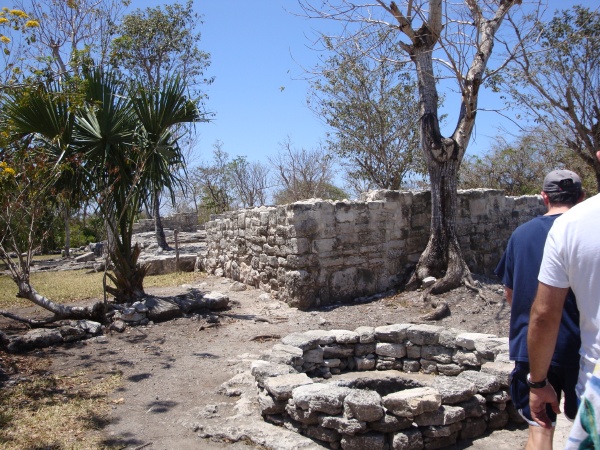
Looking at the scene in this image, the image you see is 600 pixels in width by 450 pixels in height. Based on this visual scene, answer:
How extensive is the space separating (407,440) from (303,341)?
6.67 ft

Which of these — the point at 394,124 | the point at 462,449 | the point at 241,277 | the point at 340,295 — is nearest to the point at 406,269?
the point at 340,295

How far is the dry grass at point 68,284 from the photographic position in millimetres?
10406

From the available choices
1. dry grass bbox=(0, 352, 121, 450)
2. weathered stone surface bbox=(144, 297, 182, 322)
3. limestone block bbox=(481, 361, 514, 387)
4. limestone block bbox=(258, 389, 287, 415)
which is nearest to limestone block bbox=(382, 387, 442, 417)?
limestone block bbox=(481, 361, 514, 387)

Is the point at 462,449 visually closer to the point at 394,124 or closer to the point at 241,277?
the point at 241,277

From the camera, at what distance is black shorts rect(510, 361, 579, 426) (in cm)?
250

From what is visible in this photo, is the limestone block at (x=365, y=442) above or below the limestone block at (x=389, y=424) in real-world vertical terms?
below

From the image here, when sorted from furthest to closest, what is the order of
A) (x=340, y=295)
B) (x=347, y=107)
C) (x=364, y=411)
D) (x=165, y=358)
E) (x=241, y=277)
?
(x=347, y=107) → (x=241, y=277) → (x=340, y=295) → (x=165, y=358) → (x=364, y=411)

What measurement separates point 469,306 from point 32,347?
6.01m

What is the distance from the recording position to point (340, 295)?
8891 millimetres

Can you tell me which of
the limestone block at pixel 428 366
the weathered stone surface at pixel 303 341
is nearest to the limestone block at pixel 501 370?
the limestone block at pixel 428 366

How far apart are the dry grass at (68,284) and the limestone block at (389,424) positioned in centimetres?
793

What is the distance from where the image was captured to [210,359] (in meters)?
6.21

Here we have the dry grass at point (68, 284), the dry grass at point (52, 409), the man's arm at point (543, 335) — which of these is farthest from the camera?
the dry grass at point (68, 284)

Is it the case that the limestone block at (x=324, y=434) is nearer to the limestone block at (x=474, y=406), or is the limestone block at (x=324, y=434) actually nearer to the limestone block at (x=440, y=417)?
the limestone block at (x=440, y=417)
